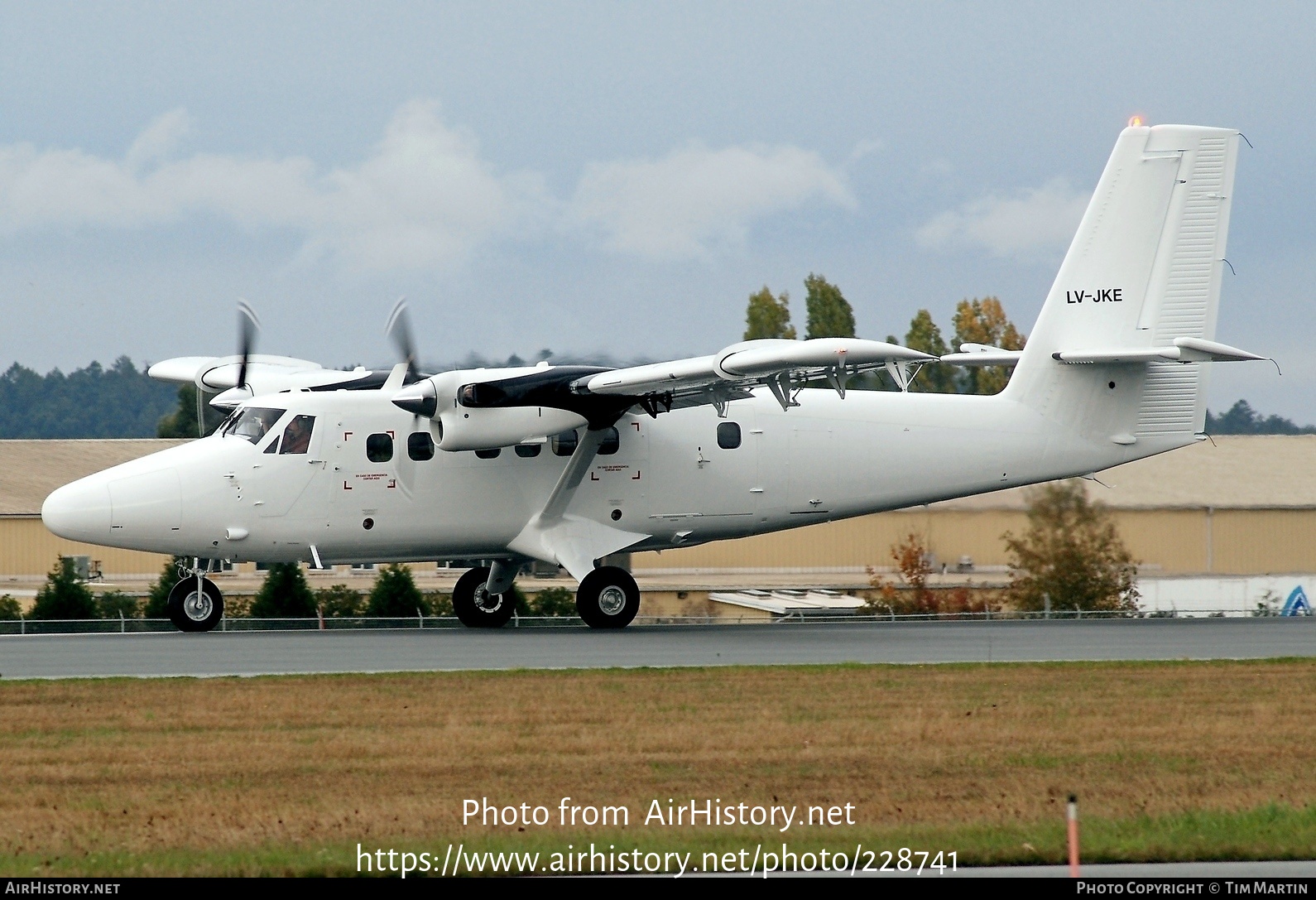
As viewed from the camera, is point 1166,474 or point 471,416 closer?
point 471,416

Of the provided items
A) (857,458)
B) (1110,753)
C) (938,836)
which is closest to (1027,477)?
(857,458)

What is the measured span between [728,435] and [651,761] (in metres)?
12.8

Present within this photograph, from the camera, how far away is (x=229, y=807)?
10.5 meters

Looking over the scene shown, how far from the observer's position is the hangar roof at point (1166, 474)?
47.8 m

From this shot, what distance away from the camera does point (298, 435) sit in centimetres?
2309

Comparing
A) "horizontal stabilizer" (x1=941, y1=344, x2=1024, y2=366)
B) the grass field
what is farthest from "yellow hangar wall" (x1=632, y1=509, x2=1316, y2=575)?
the grass field

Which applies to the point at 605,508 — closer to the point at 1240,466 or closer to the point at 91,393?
the point at 1240,466

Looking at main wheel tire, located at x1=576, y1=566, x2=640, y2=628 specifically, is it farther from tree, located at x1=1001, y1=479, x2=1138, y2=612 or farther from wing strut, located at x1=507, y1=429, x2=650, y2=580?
tree, located at x1=1001, y1=479, x2=1138, y2=612

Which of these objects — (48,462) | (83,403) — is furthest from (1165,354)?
(83,403)

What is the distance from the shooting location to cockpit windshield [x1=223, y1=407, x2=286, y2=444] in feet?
75.7

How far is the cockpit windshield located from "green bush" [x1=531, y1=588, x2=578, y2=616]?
12.8 m

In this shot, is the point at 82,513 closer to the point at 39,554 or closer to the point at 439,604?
the point at 439,604

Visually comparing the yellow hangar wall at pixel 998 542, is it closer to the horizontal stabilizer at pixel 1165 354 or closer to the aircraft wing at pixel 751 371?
the horizontal stabilizer at pixel 1165 354

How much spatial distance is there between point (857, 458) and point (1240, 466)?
101ft
